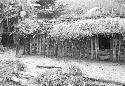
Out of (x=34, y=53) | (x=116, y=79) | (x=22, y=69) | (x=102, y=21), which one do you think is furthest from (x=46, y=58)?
(x=116, y=79)

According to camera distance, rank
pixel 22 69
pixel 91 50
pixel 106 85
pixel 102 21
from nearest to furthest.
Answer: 1. pixel 106 85
2. pixel 22 69
3. pixel 102 21
4. pixel 91 50

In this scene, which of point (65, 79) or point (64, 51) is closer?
point (65, 79)

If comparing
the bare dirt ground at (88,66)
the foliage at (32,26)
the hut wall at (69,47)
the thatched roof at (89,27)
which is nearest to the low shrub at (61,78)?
the bare dirt ground at (88,66)

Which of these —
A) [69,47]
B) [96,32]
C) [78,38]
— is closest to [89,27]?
[96,32]

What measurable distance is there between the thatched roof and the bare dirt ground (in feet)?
5.18

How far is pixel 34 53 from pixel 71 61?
3.22m

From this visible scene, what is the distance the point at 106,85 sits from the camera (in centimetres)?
814

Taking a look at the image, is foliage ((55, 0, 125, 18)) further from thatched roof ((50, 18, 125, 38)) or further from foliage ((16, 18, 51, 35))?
thatched roof ((50, 18, 125, 38))

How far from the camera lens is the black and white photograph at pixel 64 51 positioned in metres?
8.97

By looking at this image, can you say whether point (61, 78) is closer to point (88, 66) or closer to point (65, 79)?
point (65, 79)

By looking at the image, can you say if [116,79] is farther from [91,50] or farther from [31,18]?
[31,18]

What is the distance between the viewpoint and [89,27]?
441 inches

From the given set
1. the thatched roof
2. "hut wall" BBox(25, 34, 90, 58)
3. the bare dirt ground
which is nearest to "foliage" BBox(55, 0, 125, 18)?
"hut wall" BBox(25, 34, 90, 58)

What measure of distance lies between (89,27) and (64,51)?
260 cm
